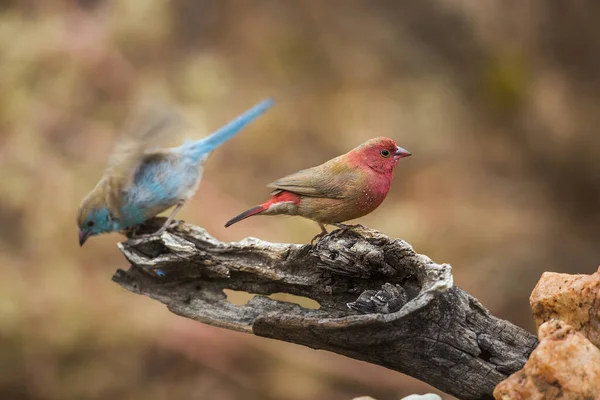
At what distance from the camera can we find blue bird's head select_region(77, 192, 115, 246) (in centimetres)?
342

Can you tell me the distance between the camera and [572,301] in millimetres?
2271

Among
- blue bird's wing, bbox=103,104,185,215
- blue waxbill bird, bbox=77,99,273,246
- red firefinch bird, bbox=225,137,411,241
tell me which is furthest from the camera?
blue waxbill bird, bbox=77,99,273,246

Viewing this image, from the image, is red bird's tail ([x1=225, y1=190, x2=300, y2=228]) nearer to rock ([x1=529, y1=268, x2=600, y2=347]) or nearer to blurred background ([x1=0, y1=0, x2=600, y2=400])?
rock ([x1=529, y1=268, x2=600, y2=347])

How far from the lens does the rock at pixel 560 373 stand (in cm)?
199

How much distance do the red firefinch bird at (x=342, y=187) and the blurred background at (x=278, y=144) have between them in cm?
243

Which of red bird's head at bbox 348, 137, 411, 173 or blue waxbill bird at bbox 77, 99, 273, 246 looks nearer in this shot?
red bird's head at bbox 348, 137, 411, 173

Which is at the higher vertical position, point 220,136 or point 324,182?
point 220,136

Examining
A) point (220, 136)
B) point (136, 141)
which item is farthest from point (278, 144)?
point (136, 141)

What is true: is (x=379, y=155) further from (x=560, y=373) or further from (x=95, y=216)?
(x=95, y=216)

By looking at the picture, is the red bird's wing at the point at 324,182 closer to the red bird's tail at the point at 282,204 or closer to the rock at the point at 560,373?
the red bird's tail at the point at 282,204

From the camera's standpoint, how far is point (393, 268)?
2.50m

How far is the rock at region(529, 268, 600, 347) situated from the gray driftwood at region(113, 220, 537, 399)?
0.42 ft

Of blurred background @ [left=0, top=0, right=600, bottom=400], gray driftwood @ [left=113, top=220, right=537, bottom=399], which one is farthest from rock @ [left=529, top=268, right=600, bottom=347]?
blurred background @ [left=0, top=0, right=600, bottom=400]

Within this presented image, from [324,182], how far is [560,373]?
112 centimetres
